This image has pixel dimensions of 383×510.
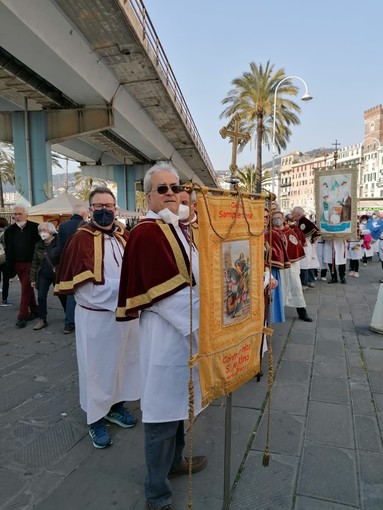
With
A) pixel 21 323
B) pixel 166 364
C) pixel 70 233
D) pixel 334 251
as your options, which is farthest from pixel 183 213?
pixel 334 251

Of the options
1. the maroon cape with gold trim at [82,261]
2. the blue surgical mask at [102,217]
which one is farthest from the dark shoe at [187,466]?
the blue surgical mask at [102,217]

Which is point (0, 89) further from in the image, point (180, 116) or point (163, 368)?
point (163, 368)

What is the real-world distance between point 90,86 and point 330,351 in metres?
11.1

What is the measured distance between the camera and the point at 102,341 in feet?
9.40

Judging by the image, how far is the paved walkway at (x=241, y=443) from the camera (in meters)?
2.34

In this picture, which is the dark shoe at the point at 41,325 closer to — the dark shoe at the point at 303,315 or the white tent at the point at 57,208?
the dark shoe at the point at 303,315

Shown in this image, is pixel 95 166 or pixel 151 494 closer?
pixel 151 494

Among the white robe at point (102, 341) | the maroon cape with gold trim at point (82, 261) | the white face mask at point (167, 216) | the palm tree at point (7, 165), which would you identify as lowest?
the white robe at point (102, 341)

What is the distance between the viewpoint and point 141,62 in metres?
12.1

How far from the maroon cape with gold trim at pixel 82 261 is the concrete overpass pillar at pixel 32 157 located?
13.5 metres

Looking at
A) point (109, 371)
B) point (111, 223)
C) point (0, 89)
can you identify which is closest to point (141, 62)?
point (0, 89)

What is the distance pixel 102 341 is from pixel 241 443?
4.35 ft

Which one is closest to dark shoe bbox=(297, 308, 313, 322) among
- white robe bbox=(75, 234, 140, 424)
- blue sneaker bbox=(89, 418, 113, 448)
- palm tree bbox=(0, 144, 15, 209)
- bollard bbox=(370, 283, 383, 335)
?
bollard bbox=(370, 283, 383, 335)

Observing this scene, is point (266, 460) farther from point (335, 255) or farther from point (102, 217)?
point (335, 255)
